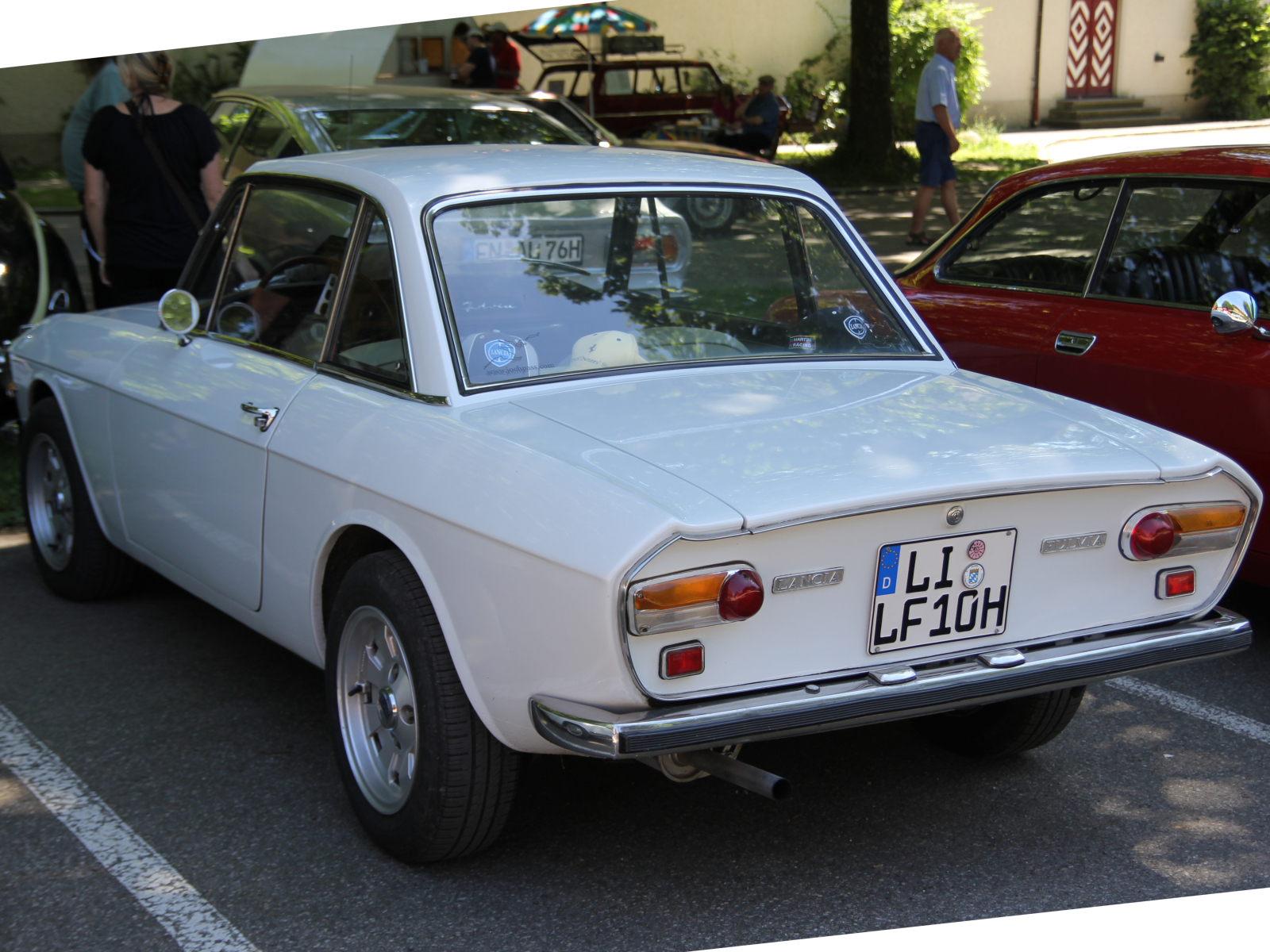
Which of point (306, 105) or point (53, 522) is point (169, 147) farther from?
point (306, 105)

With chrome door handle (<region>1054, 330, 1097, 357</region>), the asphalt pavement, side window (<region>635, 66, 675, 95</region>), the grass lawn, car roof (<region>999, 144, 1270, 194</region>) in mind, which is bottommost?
the asphalt pavement

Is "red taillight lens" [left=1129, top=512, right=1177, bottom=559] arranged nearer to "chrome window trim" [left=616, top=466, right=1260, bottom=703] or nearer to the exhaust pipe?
"chrome window trim" [left=616, top=466, right=1260, bottom=703]

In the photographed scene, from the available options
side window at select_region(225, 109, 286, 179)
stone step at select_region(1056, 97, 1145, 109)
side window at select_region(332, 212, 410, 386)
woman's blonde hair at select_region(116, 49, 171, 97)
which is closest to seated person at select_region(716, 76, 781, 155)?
side window at select_region(225, 109, 286, 179)

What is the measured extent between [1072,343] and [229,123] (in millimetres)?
6301

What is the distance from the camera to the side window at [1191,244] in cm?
461

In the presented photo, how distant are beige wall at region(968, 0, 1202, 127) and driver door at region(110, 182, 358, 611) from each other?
23293 millimetres

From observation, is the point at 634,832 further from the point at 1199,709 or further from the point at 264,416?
the point at 1199,709

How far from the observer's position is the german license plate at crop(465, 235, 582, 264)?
338cm

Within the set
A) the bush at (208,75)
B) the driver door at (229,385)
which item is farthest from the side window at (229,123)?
the bush at (208,75)

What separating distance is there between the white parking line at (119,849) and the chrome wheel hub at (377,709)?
1.50 feet

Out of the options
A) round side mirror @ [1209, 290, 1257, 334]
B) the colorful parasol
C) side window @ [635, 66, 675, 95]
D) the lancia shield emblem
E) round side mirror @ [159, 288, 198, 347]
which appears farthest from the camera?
side window @ [635, 66, 675, 95]

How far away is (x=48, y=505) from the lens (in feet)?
16.1

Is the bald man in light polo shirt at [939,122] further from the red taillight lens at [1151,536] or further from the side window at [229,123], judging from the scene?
the red taillight lens at [1151,536]

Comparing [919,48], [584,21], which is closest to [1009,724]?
[584,21]
